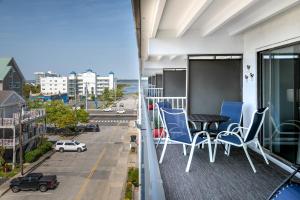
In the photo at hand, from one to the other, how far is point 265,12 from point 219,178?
2116 mm

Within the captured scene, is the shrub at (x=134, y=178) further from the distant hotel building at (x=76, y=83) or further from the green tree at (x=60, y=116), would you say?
the distant hotel building at (x=76, y=83)

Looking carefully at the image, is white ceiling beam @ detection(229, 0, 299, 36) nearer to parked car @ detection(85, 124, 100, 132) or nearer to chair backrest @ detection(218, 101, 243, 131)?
chair backrest @ detection(218, 101, 243, 131)

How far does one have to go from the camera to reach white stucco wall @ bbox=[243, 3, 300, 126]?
395cm

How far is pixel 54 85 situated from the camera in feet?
276

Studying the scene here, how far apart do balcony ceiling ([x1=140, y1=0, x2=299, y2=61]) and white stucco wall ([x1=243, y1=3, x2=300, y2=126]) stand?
0.20 m

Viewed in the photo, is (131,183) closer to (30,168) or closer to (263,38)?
(30,168)

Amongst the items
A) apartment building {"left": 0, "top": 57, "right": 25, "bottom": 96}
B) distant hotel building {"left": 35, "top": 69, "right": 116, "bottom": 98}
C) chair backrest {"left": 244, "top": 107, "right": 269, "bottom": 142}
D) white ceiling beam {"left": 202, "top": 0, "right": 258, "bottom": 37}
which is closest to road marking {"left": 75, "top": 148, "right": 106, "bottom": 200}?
white ceiling beam {"left": 202, "top": 0, "right": 258, "bottom": 37}

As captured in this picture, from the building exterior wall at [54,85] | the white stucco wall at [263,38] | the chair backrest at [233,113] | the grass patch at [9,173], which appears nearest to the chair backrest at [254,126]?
the white stucco wall at [263,38]

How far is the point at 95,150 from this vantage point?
24.5 meters

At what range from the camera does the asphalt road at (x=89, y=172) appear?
50.6ft

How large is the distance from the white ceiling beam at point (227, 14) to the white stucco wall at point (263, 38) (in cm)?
67

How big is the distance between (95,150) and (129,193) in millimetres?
11391

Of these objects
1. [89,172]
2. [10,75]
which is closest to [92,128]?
[10,75]

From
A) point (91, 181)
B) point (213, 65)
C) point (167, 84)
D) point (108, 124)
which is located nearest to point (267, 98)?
point (213, 65)
